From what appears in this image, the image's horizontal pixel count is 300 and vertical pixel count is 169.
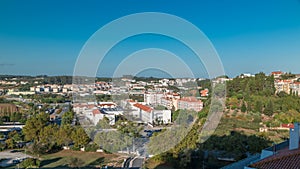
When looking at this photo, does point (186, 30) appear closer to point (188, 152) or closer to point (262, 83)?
point (188, 152)

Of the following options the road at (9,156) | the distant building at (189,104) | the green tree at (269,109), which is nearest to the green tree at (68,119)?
the road at (9,156)

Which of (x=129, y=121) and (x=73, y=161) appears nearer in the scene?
(x=73, y=161)

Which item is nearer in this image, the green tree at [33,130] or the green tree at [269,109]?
the green tree at [33,130]

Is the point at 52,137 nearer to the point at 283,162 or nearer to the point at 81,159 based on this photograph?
the point at 81,159

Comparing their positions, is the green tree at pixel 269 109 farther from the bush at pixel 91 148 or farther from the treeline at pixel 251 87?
the bush at pixel 91 148

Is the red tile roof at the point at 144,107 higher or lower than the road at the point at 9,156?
higher

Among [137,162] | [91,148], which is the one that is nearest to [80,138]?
[91,148]

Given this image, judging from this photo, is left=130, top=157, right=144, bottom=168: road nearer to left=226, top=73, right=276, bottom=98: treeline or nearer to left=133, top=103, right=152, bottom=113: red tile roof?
left=133, top=103, right=152, bottom=113: red tile roof

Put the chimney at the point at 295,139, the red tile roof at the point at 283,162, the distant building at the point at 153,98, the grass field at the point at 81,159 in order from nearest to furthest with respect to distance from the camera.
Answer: the red tile roof at the point at 283,162, the chimney at the point at 295,139, the grass field at the point at 81,159, the distant building at the point at 153,98

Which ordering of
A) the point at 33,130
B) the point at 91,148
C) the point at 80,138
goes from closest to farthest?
1. the point at 91,148
2. the point at 80,138
3. the point at 33,130

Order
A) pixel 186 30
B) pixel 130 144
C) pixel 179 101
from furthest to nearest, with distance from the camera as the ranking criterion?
pixel 179 101
pixel 130 144
pixel 186 30

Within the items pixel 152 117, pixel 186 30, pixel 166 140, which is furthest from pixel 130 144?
pixel 186 30
